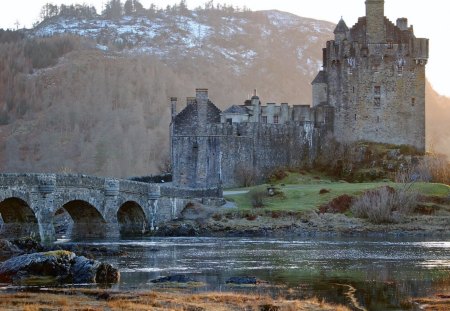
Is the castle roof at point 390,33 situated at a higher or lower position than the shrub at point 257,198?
higher

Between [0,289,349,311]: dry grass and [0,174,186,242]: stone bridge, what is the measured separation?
20.9 meters

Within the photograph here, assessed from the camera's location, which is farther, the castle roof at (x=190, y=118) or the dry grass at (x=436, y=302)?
the castle roof at (x=190, y=118)

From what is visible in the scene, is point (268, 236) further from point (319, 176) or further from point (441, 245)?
point (319, 176)

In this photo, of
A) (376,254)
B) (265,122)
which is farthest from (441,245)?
(265,122)

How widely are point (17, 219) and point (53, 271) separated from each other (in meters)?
21.1

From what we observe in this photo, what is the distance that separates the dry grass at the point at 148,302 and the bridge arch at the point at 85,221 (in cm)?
3294

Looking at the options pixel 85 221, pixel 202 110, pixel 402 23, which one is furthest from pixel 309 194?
pixel 402 23

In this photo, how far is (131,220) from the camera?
3366 inches

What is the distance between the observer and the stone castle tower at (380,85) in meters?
118

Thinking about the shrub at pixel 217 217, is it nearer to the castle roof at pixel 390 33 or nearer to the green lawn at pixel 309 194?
the green lawn at pixel 309 194

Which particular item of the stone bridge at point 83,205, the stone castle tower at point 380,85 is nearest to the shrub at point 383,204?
the stone bridge at point 83,205

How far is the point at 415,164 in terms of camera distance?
359 ft

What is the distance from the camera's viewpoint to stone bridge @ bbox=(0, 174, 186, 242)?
66.2 metres

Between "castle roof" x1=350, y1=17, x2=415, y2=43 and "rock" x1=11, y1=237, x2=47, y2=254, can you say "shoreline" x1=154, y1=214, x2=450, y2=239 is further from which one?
"castle roof" x1=350, y1=17, x2=415, y2=43
